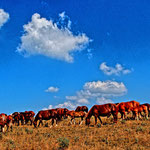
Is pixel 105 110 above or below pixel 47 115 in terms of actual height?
above

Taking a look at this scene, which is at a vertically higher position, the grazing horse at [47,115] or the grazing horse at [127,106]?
the grazing horse at [127,106]

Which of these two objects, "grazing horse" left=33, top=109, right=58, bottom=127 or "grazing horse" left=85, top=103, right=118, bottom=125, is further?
"grazing horse" left=33, top=109, right=58, bottom=127

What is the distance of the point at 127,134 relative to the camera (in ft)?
44.0

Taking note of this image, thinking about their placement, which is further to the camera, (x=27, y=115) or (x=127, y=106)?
(x=27, y=115)

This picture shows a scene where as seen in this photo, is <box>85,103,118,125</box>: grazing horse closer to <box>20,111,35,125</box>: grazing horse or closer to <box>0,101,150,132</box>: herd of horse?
<box>0,101,150,132</box>: herd of horse

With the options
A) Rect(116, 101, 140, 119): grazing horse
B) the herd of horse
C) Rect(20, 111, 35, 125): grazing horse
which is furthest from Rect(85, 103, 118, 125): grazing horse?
Rect(20, 111, 35, 125): grazing horse

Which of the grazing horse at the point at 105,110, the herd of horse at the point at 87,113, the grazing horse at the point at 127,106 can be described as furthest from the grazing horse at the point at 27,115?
the grazing horse at the point at 127,106

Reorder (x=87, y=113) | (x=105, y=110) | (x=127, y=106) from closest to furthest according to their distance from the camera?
(x=105, y=110)
(x=87, y=113)
(x=127, y=106)

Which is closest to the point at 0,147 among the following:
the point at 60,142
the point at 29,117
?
the point at 60,142

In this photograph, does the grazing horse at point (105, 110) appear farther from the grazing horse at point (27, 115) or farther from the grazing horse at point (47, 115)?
the grazing horse at point (27, 115)

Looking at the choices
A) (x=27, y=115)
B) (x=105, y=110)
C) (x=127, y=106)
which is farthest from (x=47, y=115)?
(x=127, y=106)

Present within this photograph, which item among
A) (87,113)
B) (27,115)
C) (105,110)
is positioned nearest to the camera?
(105,110)

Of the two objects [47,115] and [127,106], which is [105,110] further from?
[47,115]

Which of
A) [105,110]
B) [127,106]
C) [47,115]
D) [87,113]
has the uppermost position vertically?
[127,106]
